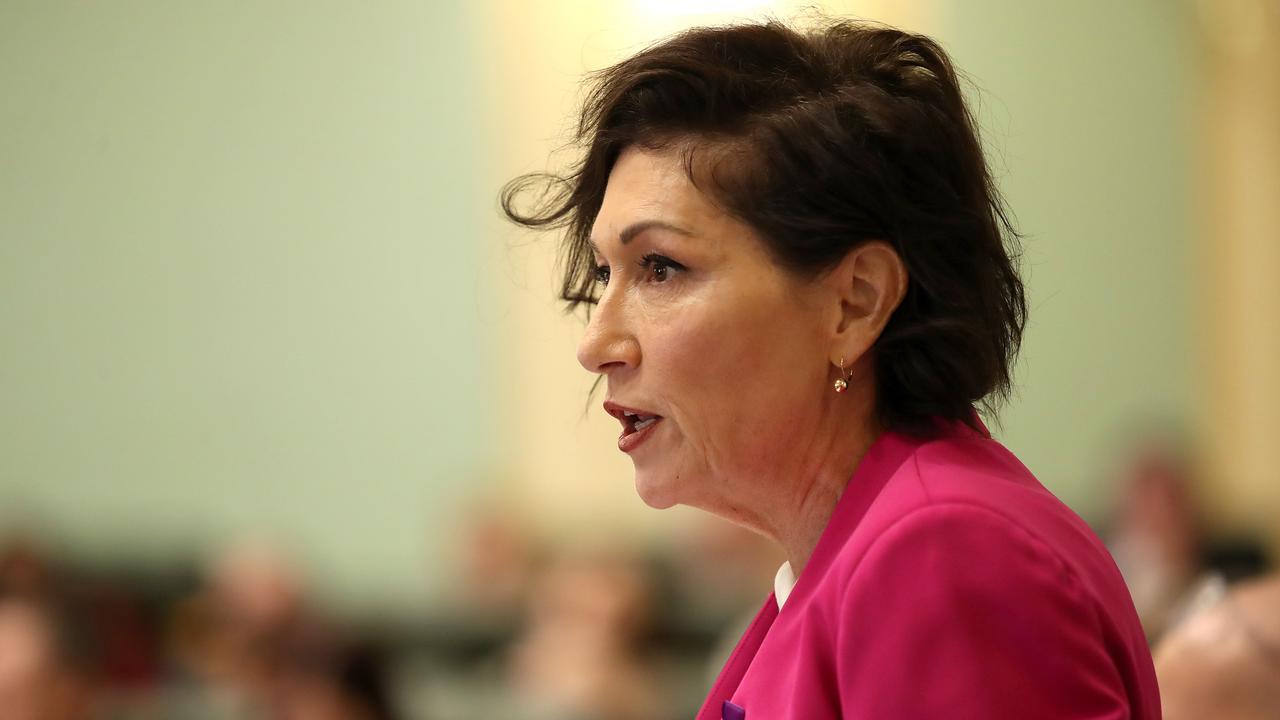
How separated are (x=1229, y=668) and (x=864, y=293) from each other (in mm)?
947

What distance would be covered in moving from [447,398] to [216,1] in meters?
2.62

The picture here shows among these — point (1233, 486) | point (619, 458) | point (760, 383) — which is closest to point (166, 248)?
point (619, 458)

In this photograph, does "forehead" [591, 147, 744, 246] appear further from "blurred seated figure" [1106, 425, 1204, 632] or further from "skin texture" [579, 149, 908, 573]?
"blurred seated figure" [1106, 425, 1204, 632]

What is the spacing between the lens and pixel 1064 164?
303 inches

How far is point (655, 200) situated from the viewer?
151 cm

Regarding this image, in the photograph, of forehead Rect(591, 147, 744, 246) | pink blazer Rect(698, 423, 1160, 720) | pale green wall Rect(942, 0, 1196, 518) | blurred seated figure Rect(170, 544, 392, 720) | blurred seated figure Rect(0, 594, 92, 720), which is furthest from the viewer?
pale green wall Rect(942, 0, 1196, 518)

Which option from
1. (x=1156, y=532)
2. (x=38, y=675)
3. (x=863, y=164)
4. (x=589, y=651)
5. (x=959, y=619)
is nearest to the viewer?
(x=959, y=619)

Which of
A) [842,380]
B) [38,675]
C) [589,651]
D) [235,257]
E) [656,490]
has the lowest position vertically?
[589,651]

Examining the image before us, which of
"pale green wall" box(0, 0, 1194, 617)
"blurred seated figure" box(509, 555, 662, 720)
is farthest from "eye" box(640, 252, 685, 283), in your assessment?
"pale green wall" box(0, 0, 1194, 617)

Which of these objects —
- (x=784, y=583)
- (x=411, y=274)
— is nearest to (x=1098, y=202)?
(x=411, y=274)

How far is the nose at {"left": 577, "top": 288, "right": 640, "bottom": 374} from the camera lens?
1543mm

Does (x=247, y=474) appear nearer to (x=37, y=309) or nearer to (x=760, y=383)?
(x=37, y=309)

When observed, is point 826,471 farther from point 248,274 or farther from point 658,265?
point 248,274

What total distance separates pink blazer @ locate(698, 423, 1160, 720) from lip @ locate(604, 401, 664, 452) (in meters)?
0.27
